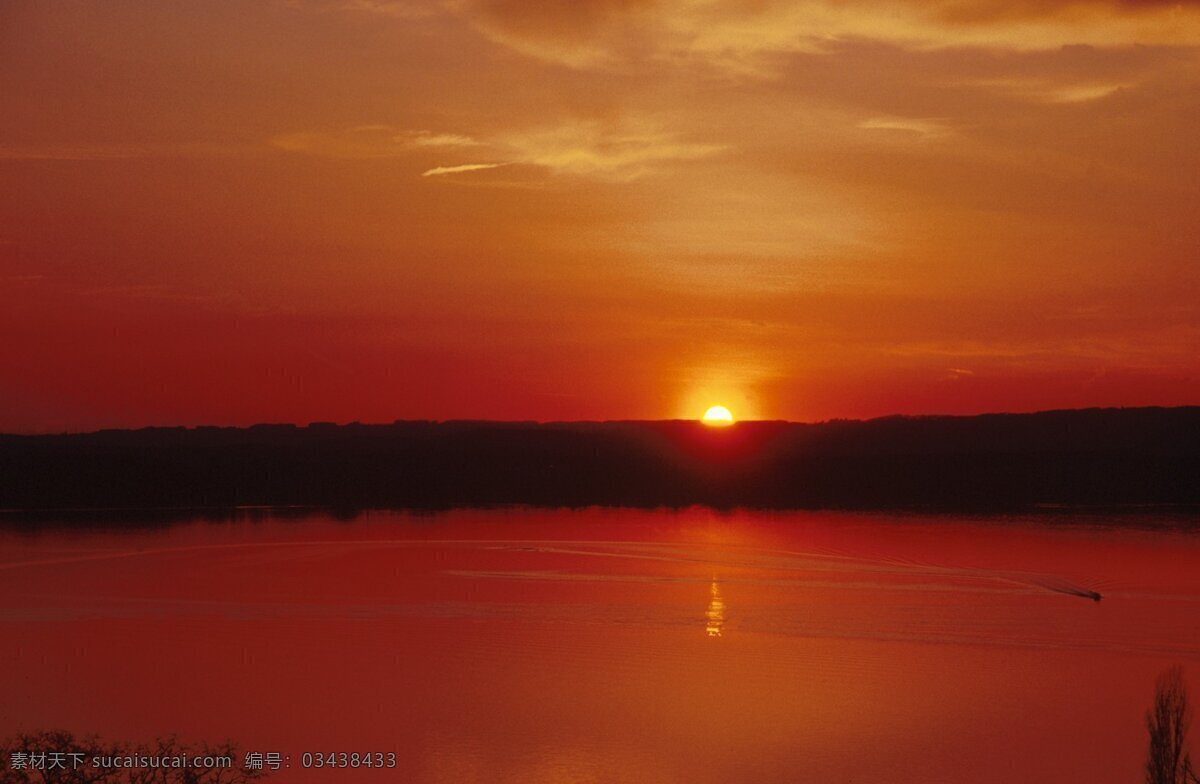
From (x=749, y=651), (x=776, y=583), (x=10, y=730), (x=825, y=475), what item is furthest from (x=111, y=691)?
(x=825, y=475)

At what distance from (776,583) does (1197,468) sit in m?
61.1

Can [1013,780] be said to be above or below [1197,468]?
below

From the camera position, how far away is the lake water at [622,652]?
86.1ft

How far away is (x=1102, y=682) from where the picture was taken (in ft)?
105

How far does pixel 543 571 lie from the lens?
51.6 meters

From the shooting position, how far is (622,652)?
35750 mm

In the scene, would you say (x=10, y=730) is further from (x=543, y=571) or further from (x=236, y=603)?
(x=543, y=571)

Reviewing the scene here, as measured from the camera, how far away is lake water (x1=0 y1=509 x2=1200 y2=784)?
26250 millimetres

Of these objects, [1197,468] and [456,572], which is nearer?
[456,572]

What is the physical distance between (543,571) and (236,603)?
13053 mm

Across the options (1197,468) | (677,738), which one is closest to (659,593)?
(677,738)

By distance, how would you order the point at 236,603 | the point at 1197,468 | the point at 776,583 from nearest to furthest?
the point at 236,603, the point at 776,583, the point at 1197,468

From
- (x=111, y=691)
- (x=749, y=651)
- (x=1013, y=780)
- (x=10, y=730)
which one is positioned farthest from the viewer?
(x=749, y=651)

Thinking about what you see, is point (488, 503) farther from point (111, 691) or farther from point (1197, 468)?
point (111, 691)
